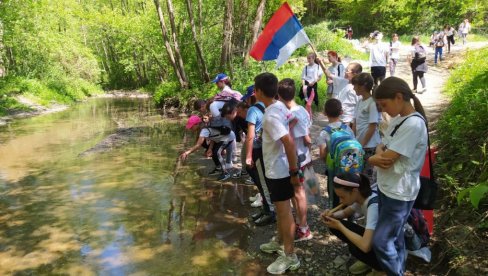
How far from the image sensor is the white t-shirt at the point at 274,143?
12.0 ft

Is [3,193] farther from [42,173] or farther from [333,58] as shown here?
[333,58]

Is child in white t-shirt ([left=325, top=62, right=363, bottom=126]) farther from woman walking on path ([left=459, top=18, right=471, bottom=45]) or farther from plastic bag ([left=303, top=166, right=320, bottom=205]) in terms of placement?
woman walking on path ([left=459, top=18, right=471, bottom=45])

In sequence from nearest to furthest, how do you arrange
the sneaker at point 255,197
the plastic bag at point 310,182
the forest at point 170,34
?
the plastic bag at point 310,182
the sneaker at point 255,197
the forest at point 170,34

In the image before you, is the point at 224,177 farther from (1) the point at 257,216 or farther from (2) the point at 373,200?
(2) the point at 373,200

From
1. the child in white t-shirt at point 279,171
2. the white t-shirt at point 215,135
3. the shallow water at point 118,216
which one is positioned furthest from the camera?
the white t-shirt at point 215,135

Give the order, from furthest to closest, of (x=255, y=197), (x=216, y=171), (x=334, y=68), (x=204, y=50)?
(x=204, y=50) < (x=334, y=68) < (x=216, y=171) < (x=255, y=197)

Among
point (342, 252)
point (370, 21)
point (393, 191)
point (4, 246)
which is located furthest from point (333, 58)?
point (370, 21)

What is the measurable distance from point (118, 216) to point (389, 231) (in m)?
4.13

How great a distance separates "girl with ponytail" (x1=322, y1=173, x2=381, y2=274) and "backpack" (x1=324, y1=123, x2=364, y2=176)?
0.47 metres

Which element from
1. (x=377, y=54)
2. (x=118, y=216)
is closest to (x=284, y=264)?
(x=118, y=216)

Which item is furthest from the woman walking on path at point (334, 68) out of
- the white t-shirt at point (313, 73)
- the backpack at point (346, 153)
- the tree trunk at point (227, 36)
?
the tree trunk at point (227, 36)

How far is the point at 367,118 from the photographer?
4.56 metres

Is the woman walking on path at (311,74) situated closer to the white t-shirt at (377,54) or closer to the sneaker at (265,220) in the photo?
the white t-shirt at (377,54)

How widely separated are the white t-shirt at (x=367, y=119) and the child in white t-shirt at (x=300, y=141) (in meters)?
0.69
